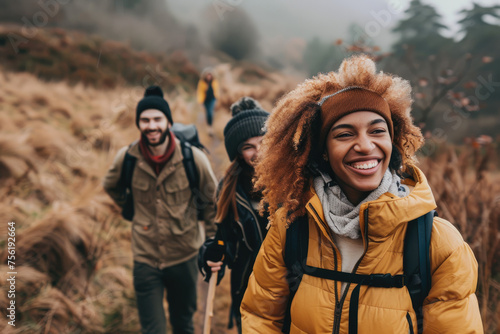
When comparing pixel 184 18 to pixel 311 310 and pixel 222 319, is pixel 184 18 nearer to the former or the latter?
pixel 222 319

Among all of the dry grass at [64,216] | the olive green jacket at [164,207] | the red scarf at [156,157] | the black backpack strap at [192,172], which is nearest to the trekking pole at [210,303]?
the olive green jacket at [164,207]

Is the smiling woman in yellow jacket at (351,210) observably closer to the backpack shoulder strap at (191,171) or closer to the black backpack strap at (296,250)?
the black backpack strap at (296,250)

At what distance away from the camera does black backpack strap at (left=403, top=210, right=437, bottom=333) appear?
1432 millimetres

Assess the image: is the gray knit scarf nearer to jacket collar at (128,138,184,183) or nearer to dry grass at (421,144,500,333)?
jacket collar at (128,138,184,183)

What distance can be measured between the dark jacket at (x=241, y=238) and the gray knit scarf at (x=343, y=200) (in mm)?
1016

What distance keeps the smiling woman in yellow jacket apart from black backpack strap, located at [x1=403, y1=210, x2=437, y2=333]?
0.02 meters

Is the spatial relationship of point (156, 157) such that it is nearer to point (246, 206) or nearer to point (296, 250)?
point (246, 206)

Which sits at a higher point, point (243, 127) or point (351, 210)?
point (243, 127)

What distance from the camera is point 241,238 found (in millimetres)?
2781

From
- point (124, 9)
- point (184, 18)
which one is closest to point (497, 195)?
point (124, 9)

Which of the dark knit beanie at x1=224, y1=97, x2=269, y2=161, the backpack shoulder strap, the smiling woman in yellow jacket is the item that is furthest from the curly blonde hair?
the backpack shoulder strap

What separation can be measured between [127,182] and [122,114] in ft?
20.8

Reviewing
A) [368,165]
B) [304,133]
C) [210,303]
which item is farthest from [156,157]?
[368,165]

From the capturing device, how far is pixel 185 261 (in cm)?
360
